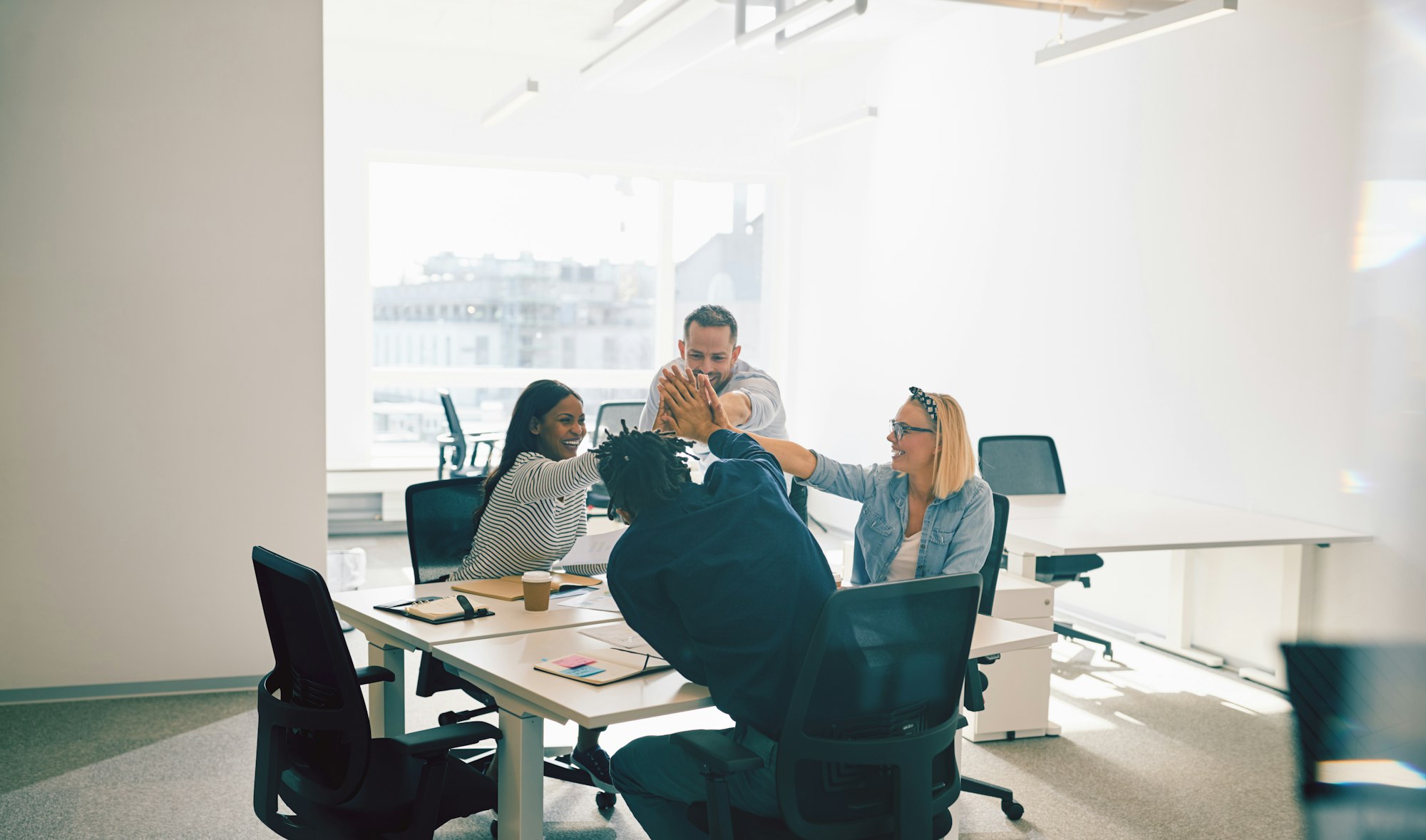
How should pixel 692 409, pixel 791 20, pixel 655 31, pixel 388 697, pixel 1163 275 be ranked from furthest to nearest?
pixel 655 31, pixel 1163 275, pixel 791 20, pixel 388 697, pixel 692 409

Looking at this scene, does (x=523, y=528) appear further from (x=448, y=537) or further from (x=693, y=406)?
(x=693, y=406)

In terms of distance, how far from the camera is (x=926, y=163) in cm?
687

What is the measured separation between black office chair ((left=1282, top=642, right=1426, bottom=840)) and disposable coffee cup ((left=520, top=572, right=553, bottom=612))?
2.28 meters

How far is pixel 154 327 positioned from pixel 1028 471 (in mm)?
3707

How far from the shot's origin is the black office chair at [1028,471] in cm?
471

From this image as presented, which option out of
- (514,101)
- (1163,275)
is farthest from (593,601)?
(514,101)

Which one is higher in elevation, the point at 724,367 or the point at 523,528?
the point at 724,367

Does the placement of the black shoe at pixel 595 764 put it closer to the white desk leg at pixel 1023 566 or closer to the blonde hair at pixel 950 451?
the blonde hair at pixel 950 451

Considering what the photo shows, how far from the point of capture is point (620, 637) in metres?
2.48

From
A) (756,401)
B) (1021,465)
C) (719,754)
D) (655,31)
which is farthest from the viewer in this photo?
(655,31)

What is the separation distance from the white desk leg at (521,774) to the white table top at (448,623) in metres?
0.28

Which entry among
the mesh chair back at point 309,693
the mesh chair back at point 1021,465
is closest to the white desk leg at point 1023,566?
the mesh chair back at point 1021,465

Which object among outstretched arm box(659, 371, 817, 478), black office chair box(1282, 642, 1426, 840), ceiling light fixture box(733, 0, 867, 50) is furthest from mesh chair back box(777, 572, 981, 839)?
ceiling light fixture box(733, 0, 867, 50)

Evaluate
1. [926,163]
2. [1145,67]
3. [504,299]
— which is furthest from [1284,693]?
[504,299]
